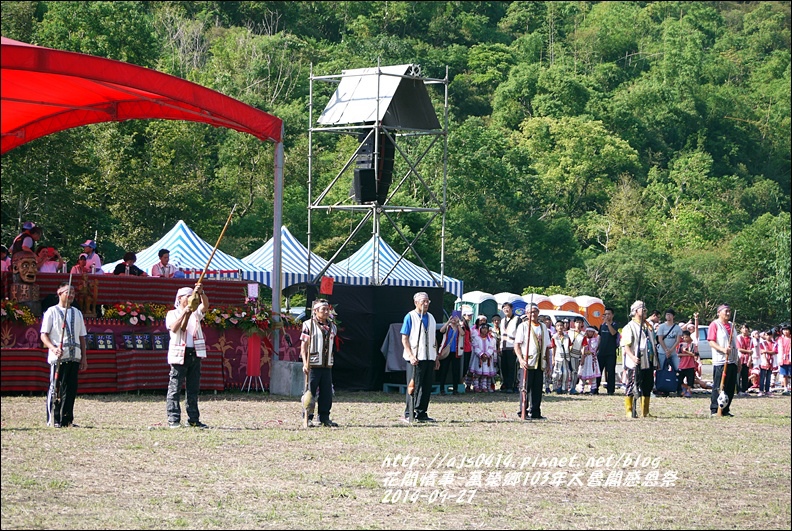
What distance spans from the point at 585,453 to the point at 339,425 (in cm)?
371

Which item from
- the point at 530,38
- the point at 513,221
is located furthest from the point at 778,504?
the point at 530,38

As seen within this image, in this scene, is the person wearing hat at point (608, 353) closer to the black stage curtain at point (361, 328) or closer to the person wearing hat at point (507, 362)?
the person wearing hat at point (507, 362)

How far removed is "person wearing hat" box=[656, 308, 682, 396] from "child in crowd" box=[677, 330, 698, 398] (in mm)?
127

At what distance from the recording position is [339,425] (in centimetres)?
1530

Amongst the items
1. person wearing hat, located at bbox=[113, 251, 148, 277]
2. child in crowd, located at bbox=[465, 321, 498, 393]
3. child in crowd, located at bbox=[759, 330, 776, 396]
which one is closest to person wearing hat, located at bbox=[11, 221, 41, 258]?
person wearing hat, located at bbox=[113, 251, 148, 277]

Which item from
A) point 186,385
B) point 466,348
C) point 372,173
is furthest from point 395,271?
point 186,385

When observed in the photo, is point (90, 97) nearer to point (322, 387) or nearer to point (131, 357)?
point (131, 357)

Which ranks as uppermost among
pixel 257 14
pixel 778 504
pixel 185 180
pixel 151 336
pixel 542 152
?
pixel 257 14

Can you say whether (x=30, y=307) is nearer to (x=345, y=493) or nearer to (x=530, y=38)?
(x=345, y=493)

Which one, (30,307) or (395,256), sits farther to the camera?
(395,256)

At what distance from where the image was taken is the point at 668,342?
2406 cm

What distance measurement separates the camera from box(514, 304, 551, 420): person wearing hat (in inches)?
660

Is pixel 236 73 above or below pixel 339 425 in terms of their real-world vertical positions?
above

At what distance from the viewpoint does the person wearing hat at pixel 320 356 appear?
14.9 m
